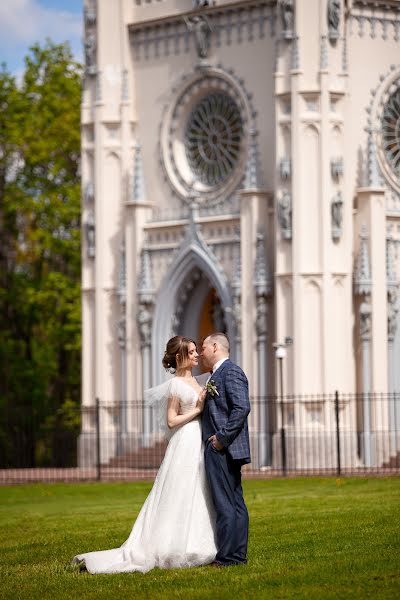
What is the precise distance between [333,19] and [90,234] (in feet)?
31.0

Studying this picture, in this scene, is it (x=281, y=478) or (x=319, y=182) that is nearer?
(x=281, y=478)

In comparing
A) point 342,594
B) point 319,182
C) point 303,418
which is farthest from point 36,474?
point 342,594

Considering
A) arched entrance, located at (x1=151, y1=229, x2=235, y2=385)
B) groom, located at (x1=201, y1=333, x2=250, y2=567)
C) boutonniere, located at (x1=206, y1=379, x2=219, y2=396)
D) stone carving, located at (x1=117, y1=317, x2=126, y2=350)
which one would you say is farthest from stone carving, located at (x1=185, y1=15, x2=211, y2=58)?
boutonniere, located at (x1=206, y1=379, x2=219, y2=396)

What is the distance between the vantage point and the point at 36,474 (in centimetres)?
3766

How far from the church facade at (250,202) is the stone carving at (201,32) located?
5 centimetres

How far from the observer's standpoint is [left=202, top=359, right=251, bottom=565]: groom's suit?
1498cm

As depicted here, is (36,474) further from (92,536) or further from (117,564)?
(117,564)

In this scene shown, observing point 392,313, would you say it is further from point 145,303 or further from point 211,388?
point 211,388

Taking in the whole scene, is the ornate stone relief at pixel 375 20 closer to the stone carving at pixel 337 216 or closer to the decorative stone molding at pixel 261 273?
the stone carving at pixel 337 216

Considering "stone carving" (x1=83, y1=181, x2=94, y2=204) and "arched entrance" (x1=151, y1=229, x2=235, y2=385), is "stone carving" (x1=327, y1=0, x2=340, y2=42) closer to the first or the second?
"arched entrance" (x1=151, y1=229, x2=235, y2=385)

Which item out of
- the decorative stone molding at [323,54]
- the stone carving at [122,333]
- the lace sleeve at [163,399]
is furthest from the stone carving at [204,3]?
the lace sleeve at [163,399]

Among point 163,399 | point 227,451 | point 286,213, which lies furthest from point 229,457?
point 286,213

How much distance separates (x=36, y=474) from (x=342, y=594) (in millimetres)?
24784

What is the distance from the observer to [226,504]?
1502 cm
